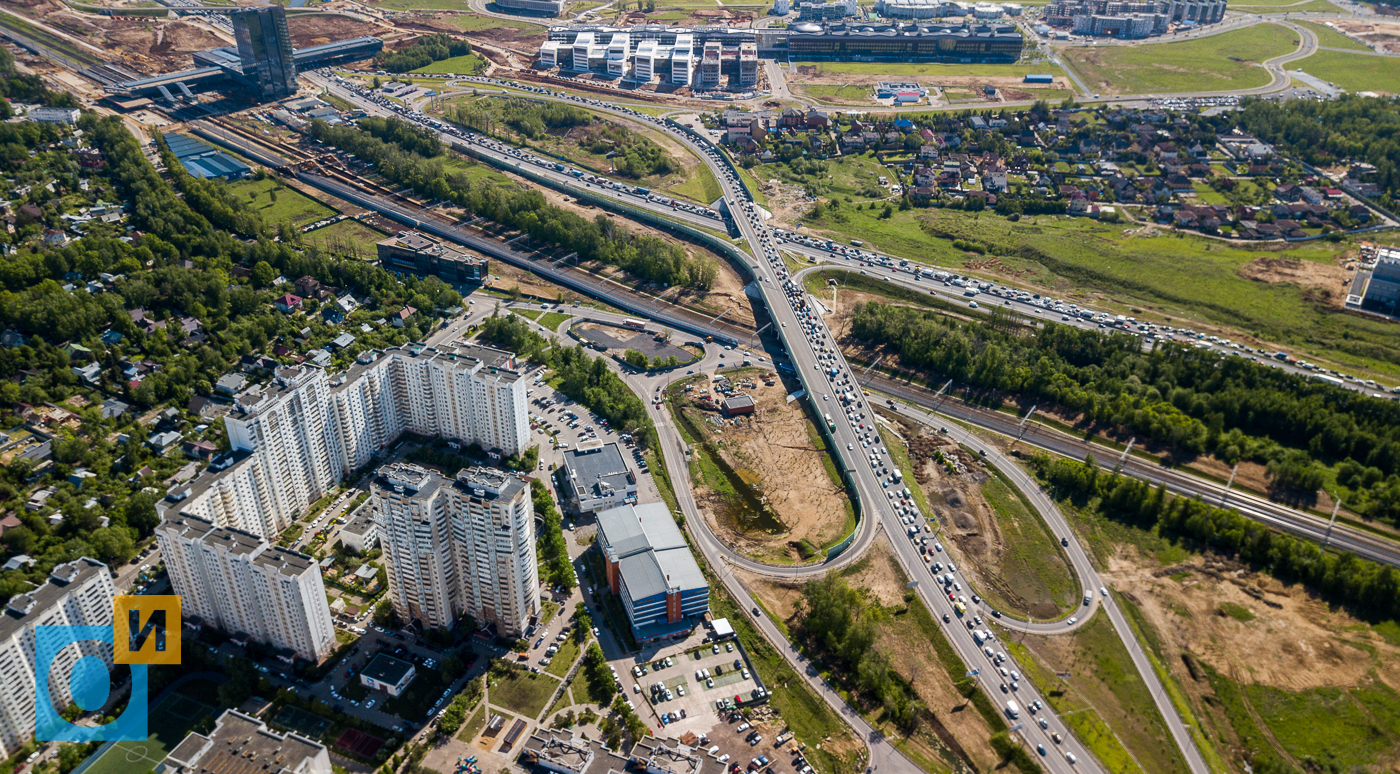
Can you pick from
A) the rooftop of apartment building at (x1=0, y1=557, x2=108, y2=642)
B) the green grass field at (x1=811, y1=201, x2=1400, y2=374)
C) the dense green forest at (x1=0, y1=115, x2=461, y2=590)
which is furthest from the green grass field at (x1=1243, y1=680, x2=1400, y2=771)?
the dense green forest at (x1=0, y1=115, x2=461, y2=590)

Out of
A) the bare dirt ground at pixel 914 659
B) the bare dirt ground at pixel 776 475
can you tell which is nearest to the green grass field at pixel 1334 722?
the bare dirt ground at pixel 914 659

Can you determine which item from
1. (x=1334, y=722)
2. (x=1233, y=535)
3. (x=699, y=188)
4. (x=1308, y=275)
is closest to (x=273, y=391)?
(x=1233, y=535)

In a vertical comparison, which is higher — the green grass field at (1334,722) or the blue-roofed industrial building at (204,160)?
the blue-roofed industrial building at (204,160)

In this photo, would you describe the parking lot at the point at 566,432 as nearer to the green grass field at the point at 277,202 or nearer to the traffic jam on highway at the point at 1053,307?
the traffic jam on highway at the point at 1053,307

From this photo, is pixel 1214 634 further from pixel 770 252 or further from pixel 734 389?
pixel 770 252

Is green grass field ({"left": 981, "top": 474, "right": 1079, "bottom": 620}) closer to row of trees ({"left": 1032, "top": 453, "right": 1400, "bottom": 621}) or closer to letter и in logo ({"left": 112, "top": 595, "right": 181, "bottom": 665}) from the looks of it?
row of trees ({"left": 1032, "top": 453, "right": 1400, "bottom": 621})

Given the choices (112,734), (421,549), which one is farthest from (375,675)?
(112,734)

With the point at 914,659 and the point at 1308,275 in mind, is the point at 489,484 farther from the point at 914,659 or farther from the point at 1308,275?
the point at 1308,275
